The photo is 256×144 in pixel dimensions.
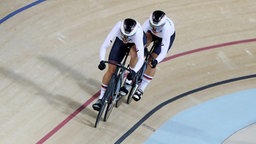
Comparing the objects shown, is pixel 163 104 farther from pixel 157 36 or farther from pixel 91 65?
pixel 91 65

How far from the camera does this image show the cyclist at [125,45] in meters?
5.59

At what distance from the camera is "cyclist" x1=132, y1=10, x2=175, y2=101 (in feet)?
19.6

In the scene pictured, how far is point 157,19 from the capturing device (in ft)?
19.5

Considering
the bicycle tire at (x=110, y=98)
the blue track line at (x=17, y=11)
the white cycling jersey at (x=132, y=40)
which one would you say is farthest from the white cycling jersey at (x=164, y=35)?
the blue track line at (x=17, y=11)

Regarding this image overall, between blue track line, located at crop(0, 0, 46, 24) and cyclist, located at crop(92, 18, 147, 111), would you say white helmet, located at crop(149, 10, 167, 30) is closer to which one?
cyclist, located at crop(92, 18, 147, 111)

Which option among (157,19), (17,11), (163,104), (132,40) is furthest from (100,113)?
(17,11)

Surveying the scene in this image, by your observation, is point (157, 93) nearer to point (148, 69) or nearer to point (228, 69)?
point (148, 69)

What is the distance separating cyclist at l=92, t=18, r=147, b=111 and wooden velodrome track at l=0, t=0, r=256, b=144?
1.80ft

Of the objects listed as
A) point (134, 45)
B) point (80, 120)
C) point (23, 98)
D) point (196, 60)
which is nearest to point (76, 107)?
point (80, 120)

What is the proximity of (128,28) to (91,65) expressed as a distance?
178cm

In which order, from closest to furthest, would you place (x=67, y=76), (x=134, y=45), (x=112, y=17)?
(x=134, y=45) < (x=67, y=76) < (x=112, y=17)

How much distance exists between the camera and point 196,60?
25.2 ft

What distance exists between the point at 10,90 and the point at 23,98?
0.21 metres

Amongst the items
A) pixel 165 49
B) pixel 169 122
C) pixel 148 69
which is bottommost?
pixel 169 122
